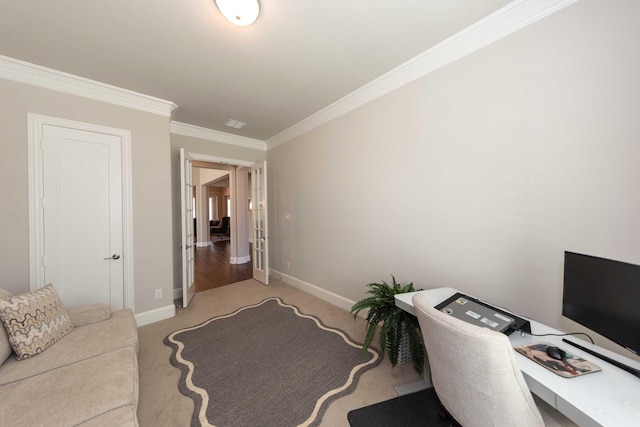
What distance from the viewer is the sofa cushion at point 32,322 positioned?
146 cm

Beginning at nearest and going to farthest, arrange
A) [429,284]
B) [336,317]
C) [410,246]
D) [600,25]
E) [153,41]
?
[600,25] < [153,41] < [429,284] < [410,246] < [336,317]

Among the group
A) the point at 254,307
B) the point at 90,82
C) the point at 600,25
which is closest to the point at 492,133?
the point at 600,25

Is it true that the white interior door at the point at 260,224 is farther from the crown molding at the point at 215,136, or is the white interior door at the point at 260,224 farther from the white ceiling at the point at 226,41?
the white ceiling at the point at 226,41

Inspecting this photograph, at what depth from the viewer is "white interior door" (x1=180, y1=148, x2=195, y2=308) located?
3.14 metres

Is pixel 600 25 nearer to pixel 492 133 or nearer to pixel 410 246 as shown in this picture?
pixel 492 133

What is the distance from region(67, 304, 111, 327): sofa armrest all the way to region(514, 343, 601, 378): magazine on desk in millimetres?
3053

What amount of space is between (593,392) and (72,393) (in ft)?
7.82

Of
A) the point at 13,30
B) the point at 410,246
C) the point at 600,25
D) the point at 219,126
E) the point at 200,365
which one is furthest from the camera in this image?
the point at 219,126

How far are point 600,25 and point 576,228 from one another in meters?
1.21

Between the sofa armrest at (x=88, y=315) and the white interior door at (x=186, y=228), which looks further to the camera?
the white interior door at (x=186, y=228)

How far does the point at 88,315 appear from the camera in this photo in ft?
6.40

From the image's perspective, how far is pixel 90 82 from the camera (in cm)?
238

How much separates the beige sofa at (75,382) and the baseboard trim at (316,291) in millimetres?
2204

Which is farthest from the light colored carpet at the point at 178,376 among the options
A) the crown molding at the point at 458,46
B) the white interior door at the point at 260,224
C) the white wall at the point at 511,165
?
the crown molding at the point at 458,46
